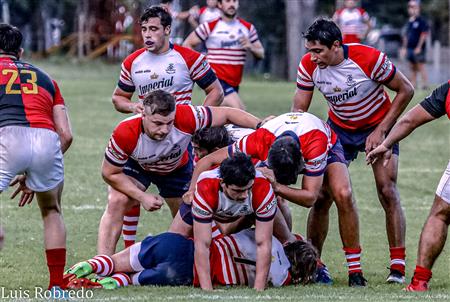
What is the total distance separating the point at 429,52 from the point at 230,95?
24439 millimetres

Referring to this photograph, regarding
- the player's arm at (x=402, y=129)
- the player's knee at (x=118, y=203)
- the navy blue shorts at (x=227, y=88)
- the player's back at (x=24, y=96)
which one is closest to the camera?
the player's back at (x=24, y=96)

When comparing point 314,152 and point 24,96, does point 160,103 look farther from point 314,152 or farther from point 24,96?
point 314,152

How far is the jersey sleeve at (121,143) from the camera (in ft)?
26.1

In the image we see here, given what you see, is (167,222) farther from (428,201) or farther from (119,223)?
(428,201)

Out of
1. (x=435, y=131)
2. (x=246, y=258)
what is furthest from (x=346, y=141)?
(x=435, y=131)

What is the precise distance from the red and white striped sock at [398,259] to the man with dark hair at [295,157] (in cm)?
54

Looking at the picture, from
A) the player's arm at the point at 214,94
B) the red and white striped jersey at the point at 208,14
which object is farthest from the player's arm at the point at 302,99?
the red and white striped jersey at the point at 208,14

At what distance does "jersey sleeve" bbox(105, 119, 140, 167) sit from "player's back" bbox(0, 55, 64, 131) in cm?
65

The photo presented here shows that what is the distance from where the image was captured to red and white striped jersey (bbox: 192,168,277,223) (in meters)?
7.48

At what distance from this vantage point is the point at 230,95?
1380 cm

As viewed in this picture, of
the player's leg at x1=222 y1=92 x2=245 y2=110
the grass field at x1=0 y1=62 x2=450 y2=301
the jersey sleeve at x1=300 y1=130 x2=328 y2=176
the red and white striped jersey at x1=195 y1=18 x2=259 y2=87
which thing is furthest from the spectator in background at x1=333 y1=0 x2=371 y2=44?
the jersey sleeve at x1=300 y1=130 x2=328 y2=176

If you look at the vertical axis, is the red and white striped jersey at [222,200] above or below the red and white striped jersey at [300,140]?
below

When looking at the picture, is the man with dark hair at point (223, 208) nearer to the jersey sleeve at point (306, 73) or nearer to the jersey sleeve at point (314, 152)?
Answer: the jersey sleeve at point (314, 152)
